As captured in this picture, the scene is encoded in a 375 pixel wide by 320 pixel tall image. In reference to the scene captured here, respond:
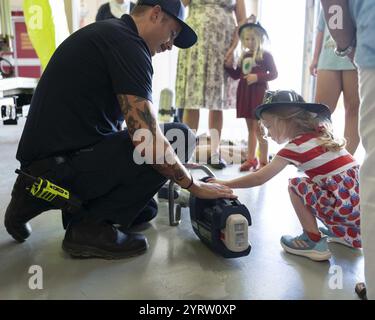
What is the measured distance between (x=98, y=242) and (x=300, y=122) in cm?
77

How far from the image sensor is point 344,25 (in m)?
0.93

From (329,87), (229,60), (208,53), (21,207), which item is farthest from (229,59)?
(21,207)

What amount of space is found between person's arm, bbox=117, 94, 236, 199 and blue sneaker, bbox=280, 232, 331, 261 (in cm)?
27

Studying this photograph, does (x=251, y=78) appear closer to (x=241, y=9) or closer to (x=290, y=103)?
(x=241, y=9)

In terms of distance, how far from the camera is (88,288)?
1.09 metres

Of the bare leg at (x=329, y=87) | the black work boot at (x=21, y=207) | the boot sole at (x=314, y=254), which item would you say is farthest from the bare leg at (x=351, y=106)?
the black work boot at (x=21, y=207)

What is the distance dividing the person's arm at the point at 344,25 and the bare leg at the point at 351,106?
3.28 ft

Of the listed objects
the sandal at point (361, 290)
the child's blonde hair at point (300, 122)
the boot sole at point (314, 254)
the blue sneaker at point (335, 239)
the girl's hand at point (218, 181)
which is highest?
the child's blonde hair at point (300, 122)

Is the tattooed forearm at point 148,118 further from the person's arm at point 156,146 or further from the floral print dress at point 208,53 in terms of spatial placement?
the floral print dress at point 208,53

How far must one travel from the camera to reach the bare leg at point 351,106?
1.91 metres

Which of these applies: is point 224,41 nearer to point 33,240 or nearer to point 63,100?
point 63,100

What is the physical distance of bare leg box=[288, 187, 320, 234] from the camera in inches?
52.1

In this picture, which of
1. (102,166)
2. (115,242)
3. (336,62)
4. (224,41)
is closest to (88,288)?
(115,242)
